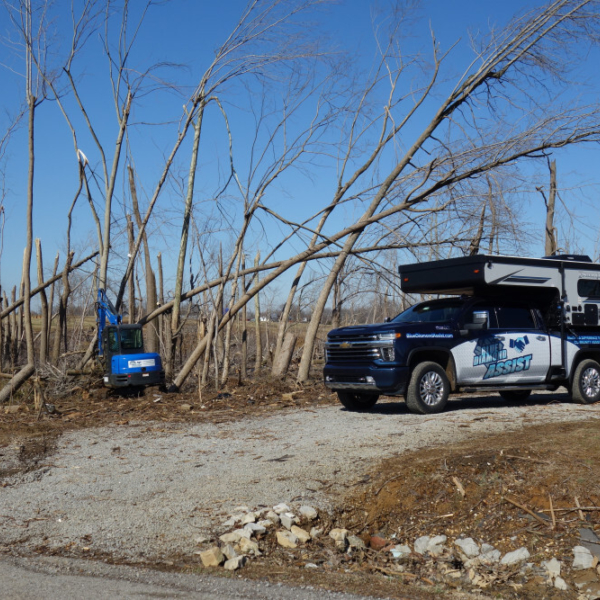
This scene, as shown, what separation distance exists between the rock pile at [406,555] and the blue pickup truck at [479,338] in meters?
5.68

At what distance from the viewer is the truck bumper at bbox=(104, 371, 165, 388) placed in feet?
57.7

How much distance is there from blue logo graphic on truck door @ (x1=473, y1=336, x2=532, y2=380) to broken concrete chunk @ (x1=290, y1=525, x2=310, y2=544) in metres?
7.12

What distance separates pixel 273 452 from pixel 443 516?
346cm

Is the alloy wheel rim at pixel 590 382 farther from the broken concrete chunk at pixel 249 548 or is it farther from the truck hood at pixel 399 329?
the broken concrete chunk at pixel 249 548

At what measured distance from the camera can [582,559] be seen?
6.12 metres

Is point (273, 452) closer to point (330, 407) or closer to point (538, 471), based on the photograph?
point (538, 471)

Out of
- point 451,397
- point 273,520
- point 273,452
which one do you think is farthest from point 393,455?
point 451,397

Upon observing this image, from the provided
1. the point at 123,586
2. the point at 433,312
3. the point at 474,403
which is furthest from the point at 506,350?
the point at 123,586

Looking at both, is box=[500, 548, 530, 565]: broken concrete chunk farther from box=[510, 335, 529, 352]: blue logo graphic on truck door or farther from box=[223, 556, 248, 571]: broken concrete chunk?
box=[510, 335, 529, 352]: blue logo graphic on truck door

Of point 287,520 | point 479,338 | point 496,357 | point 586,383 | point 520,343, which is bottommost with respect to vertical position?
point 287,520

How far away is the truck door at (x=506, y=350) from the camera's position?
43.4 feet

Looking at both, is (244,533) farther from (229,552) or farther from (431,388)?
(431,388)

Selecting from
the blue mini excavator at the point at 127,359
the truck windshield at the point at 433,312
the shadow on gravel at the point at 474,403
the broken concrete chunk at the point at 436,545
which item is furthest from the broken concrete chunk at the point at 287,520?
the blue mini excavator at the point at 127,359

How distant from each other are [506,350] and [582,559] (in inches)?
306
